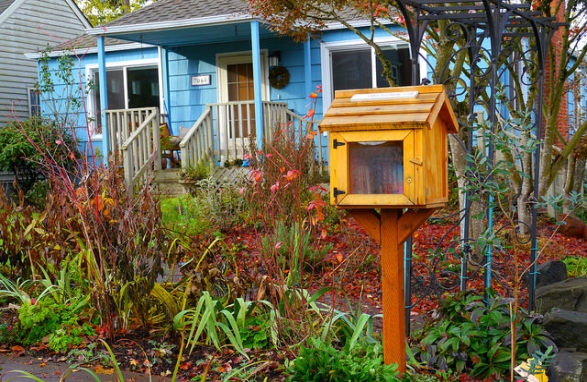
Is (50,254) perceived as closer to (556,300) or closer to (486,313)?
(486,313)

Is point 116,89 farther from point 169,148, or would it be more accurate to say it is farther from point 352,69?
point 352,69

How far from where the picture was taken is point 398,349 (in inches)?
149

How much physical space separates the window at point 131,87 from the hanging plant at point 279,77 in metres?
3.02

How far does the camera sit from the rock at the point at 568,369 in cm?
401

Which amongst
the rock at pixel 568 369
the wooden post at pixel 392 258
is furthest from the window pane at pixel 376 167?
the rock at pixel 568 369

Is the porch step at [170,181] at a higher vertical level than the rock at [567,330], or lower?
higher

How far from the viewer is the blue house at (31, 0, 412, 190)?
40.9 feet

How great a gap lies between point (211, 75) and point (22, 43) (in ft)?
24.3

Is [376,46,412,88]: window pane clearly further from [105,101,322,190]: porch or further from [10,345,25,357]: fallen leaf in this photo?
[10,345,25,357]: fallen leaf

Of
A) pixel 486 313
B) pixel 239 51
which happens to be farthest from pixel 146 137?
pixel 486 313

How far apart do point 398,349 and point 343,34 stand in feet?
33.6

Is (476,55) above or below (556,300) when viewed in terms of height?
above

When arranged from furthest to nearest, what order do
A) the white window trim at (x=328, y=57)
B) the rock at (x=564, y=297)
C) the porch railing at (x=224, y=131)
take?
the white window trim at (x=328, y=57) < the porch railing at (x=224, y=131) < the rock at (x=564, y=297)

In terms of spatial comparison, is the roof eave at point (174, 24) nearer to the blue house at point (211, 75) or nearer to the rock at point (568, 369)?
the blue house at point (211, 75)
